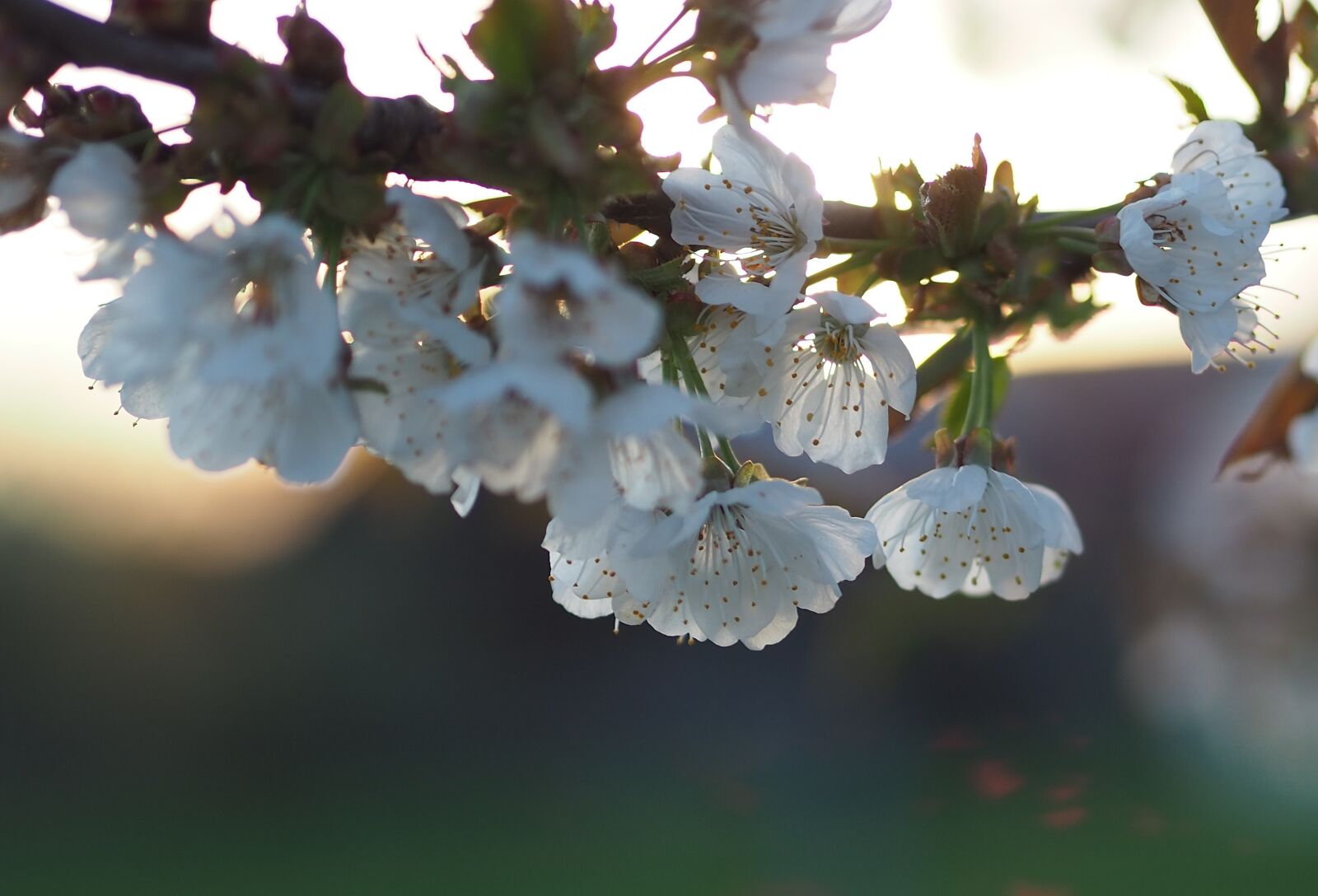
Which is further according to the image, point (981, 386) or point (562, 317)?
point (981, 386)

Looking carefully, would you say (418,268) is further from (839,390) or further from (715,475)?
(839,390)

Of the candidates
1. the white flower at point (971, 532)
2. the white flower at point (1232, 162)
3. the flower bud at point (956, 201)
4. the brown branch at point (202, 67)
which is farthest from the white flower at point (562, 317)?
the white flower at point (1232, 162)

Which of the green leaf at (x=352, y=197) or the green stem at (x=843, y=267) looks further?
the green stem at (x=843, y=267)

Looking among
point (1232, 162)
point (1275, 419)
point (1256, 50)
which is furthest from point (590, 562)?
point (1275, 419)

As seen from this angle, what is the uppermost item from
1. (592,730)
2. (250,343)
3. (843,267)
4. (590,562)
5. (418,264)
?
(843,267)

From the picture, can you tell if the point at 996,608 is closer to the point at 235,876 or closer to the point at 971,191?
the point at 235,876

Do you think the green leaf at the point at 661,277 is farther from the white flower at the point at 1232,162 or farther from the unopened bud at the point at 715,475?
the white flower at the point at 1232,162

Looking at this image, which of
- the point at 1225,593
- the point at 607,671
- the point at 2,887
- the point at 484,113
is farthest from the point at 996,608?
the point at 2,887
